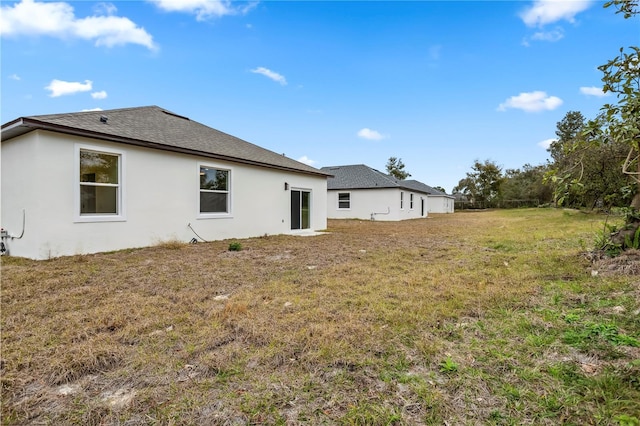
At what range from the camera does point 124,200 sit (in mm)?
7352

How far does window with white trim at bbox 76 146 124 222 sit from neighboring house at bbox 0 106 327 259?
2cm

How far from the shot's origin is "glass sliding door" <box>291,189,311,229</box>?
12.6 m

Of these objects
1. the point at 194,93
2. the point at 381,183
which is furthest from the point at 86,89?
the point at 381,183

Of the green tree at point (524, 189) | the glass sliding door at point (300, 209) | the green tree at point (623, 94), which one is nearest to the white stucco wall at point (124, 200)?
the glass sliding door at point (300, 209)

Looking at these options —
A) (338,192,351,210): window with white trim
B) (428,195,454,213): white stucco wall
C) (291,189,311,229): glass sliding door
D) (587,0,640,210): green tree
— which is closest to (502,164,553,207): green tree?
(428,195,454,213): white stucco wall

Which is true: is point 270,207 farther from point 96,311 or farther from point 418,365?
point 418,365

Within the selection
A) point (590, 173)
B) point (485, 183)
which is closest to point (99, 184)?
point (590, 173)

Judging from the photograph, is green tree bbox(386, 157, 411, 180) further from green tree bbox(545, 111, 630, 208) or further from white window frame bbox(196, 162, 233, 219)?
white window frame bbox(196, 162, 233, 219)

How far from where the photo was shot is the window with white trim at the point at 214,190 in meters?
9.31

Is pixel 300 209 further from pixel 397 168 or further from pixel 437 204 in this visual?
pixel 397 168

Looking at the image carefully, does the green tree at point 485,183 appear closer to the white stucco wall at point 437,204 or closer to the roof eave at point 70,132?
the white stucco wall at point 437,204

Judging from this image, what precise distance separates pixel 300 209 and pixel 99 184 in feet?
24.1

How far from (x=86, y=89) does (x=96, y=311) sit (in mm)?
12025

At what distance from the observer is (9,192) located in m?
6.92
